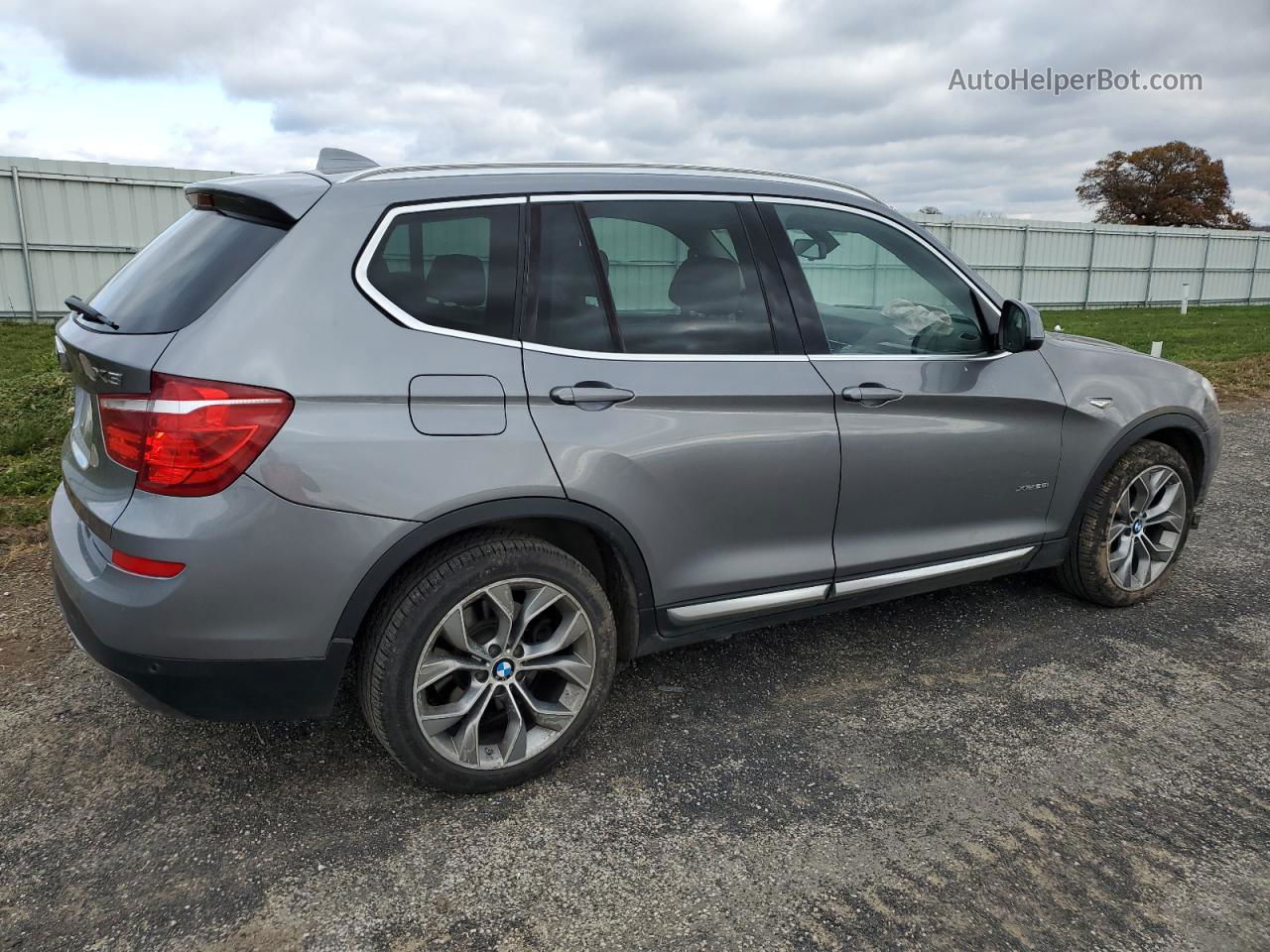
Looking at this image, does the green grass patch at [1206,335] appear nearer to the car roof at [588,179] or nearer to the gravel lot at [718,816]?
the car roof at [588,179]

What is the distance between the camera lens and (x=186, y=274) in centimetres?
256

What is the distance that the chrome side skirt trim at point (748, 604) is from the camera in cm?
305

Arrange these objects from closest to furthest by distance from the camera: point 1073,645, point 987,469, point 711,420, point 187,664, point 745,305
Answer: point 187,664 → point 711,420 → point 745,305 → point 987,469 → point 1073,645

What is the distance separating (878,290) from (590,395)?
4.82 ft

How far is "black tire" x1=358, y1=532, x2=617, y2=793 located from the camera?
8.36 feet

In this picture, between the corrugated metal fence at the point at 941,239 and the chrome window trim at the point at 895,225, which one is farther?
the corrugated metal fence at the point at 941,239

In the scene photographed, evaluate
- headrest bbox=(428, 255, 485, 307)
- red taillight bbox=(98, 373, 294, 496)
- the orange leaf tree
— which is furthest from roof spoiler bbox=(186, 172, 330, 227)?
the orange leaf tree

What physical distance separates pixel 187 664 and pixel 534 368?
1.19m

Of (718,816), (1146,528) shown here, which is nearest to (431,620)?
(718,816)

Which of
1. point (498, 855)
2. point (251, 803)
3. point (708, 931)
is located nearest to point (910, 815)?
point (708, 931)

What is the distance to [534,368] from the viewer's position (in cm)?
268

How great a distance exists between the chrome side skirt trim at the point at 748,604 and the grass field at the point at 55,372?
3910 mm

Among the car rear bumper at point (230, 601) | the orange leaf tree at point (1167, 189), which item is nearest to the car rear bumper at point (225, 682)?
the car rear bumper at point (230, 601)

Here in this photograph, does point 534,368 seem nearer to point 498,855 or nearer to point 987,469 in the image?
point 498,855
